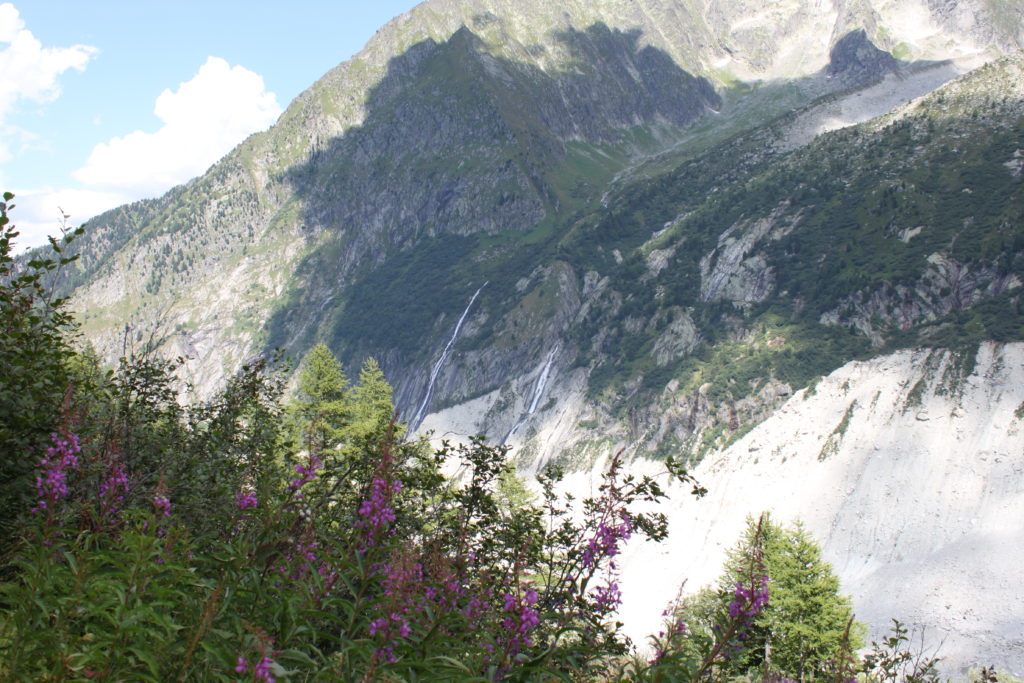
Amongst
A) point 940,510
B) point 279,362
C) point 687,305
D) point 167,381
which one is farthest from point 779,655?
point 687,305

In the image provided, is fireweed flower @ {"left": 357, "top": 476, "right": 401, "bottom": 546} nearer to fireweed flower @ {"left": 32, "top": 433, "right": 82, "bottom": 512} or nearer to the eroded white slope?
fireweed flower @ {"left": 32, "top": 433, "right": 82, "bottom": 512}

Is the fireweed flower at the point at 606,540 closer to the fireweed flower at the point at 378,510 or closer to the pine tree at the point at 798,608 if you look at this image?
the fireweed flower at the point at 378,510

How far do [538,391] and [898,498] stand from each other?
87.9 meters

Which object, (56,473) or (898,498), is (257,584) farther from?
(898,498)

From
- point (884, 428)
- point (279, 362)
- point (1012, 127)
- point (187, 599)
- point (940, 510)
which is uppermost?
point (1012, 127)

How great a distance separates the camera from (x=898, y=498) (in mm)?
82938

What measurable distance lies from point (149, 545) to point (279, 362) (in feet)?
47.4

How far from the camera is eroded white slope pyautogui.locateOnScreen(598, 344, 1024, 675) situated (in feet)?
212

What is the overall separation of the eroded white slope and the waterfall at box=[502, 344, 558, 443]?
43.8 meters

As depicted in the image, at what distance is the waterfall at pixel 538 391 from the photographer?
15500 centimetres

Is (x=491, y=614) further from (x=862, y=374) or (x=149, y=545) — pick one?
(x=862, y=374)

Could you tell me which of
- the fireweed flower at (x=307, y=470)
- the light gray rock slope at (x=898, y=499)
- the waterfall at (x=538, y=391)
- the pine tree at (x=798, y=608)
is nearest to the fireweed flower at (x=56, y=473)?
the fireweed flower at (x=307, y=470)

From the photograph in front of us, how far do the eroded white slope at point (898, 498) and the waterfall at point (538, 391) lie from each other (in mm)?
43770

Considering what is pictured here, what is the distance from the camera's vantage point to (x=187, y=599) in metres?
5.48
